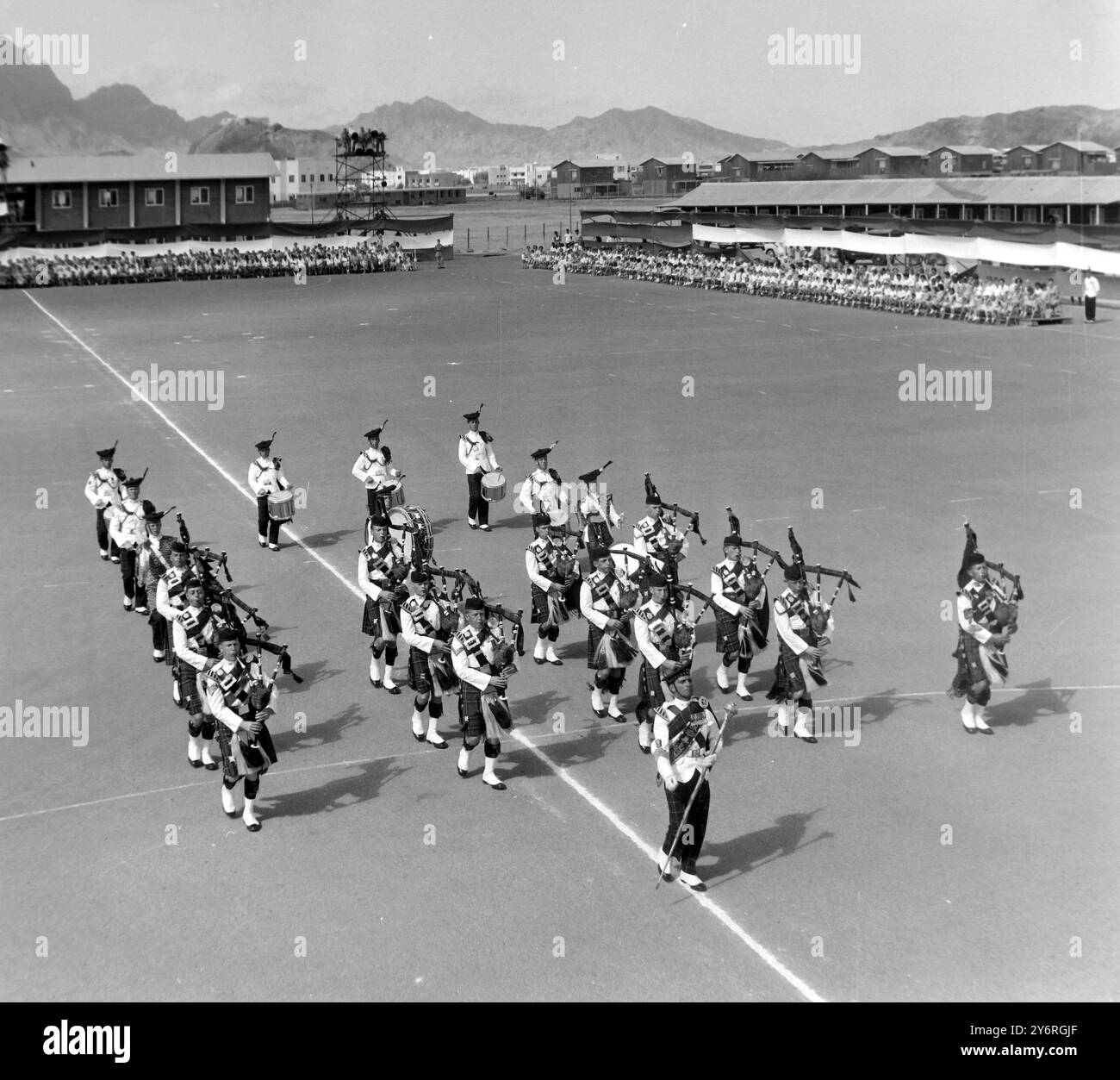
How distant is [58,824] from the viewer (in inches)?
448

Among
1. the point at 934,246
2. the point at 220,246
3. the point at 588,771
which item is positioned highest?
the point at 220,246

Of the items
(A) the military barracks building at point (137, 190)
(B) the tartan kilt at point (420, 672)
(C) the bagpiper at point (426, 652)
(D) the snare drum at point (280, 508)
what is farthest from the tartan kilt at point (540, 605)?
(A) the military barracks building at point (137, 190)

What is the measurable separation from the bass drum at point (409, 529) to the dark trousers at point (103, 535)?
4.57m

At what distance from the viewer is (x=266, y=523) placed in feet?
64.3

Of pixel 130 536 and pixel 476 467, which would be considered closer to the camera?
pixel 130 536

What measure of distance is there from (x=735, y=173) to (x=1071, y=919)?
10348 cm

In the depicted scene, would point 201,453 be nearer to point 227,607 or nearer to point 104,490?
point 104,490

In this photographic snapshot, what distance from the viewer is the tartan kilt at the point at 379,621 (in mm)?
14180

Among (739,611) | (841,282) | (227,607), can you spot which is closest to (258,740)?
(227,607)

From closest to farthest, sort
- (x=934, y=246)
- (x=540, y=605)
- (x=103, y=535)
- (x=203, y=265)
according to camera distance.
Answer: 1. (x=540, y=605)
2. (x=103, y=535)
3. (x=934, y=246)
4. (x=203, y=265)

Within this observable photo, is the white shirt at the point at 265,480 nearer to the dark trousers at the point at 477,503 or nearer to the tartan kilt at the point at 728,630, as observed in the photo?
the dark trousers at the point at 477,503

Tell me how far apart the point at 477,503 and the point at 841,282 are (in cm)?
3364

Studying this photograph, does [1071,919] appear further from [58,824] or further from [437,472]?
[437,472]
